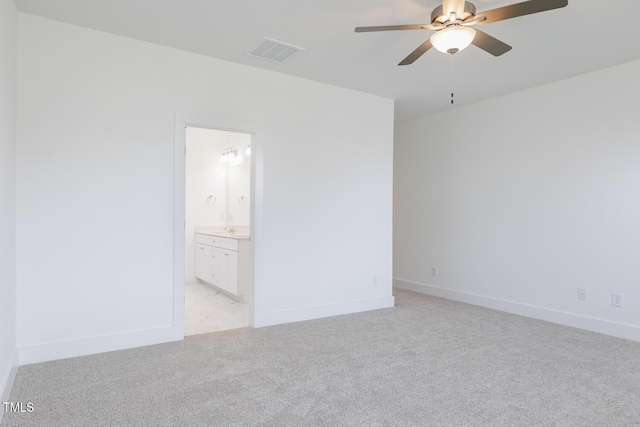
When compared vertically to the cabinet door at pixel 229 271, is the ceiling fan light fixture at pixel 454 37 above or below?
above

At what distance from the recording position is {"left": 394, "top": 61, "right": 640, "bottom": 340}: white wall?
146 inches

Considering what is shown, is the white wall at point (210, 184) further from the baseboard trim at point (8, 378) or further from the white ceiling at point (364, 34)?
the baseboard trim at point (8, 378)

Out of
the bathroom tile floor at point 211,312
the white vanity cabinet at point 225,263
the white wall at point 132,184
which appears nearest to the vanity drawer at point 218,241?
the white vanity cabinet at point 225,263

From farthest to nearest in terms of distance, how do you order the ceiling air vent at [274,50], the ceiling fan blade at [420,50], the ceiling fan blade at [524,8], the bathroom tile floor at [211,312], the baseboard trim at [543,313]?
the bathroom tile floor at [211,312], the baseboard trim at [543,313], the ceiling air vent at [274,50], the ceiling fan blade at [420,50], the ceiling fan blade at [524,8]

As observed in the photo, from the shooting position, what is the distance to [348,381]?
260 centimetres

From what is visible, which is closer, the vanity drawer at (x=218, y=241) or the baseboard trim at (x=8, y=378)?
the baseboard trim at (x=8, y=378)

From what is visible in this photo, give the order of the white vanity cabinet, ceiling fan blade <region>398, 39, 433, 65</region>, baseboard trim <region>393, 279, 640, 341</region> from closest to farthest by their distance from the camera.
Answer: ceiling fan blade <region>398, 39, 433, 65</region> < baseboard trim <region>393, 279, 640, 341</region> < the white vanity cabinet

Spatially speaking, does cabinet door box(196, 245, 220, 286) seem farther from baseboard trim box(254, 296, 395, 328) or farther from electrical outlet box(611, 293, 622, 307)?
electrical outlet box(611, 293, 622, 307)

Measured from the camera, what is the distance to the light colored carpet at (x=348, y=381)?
215 centimetres

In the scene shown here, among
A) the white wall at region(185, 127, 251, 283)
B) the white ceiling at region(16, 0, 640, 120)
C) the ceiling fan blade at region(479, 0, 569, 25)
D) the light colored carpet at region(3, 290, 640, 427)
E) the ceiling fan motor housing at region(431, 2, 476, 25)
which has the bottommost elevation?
the light colored carpet at region(3, 290, 640, 427)

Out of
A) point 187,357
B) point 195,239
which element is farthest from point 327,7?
point 195,239

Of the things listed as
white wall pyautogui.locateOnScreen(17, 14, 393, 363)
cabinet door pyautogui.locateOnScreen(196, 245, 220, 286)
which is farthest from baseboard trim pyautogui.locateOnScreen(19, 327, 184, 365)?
cabinet door pyautogui.locateOnScreen(196, 245, 220, 286)

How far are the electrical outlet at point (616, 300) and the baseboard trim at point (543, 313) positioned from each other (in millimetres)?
176

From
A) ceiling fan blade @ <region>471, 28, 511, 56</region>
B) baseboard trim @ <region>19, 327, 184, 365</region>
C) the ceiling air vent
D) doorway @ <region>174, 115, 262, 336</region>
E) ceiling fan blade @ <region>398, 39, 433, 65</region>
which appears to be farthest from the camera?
doorway @ <region>174, 115, 262, 336</region>
